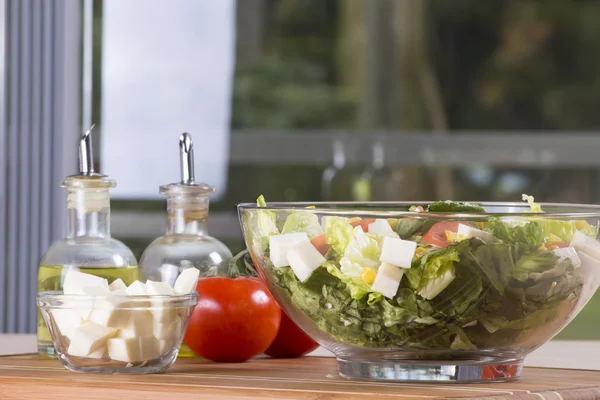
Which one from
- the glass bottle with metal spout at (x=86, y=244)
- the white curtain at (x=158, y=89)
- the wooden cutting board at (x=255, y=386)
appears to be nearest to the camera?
the wooden cutting board at (x=255, y=386)

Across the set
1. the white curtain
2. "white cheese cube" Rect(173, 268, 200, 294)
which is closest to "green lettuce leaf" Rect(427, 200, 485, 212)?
"white cheese cube" Rect(173, 268, 200, 294)

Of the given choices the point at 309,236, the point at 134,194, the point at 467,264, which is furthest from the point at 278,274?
the point at 134,194

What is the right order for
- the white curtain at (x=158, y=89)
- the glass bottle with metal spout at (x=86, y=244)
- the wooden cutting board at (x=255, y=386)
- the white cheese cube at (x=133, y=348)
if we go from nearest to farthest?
the wooden cutting board at (x=255, y=386) → the white cheese cube at (x=133, y=348) → the glass bottle with metal spout at (x=86, y=244) → the white curtain at (x=158, y=89)

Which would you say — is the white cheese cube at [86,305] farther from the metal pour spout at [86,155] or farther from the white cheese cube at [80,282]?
the metal pour spout at [86,155]

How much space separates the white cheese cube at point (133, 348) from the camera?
0.82 metres

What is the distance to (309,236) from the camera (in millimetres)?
787

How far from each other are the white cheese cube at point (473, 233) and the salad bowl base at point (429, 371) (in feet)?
0.36

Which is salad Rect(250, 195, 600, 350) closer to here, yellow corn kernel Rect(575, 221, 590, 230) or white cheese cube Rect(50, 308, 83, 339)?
yellow corn kernel Rect(575, 221, 590, 230)

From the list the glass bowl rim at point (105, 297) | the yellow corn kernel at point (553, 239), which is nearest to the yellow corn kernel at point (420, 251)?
the yellow corn kernel at point (553, 239)

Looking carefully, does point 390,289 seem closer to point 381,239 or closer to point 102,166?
point 381,239

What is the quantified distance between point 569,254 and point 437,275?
0.12m

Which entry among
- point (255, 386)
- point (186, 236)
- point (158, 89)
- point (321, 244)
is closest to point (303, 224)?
point (321, 244)

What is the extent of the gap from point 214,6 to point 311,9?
0.38 metres

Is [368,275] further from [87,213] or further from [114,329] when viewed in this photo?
[87,213]
